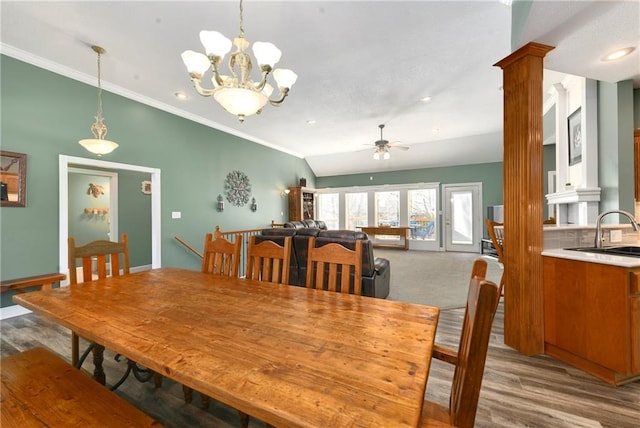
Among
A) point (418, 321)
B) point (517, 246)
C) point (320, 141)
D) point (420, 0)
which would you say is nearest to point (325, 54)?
point (420, 0)

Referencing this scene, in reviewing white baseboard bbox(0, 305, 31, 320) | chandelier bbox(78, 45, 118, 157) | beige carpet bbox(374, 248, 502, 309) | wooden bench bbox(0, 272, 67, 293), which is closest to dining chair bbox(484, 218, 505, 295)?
beige carpet bbox(374, 248, 502, 309)

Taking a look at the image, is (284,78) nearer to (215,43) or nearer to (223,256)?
(215,43)

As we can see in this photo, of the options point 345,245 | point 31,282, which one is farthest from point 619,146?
point 31,282

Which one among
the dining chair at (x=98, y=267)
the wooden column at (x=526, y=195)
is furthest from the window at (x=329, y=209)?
the dining chair at (x=98, y=267)

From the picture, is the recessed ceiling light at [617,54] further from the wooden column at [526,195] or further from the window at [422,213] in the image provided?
the window at [422,213]

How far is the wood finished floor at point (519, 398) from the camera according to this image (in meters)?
1.47

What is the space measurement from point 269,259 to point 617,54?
3.55m

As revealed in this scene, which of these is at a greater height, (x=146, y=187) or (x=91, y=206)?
(x=146, y=187)

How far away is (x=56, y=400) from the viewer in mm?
998

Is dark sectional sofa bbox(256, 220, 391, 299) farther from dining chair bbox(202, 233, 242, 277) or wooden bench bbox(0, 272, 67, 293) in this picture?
wooden bench bbox(0, 272, 67, 293)

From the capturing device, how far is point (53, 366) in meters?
1.22

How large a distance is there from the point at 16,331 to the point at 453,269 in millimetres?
6549

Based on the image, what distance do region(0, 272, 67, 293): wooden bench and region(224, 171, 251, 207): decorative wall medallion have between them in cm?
297

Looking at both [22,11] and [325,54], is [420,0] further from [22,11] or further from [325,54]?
[22,11]
